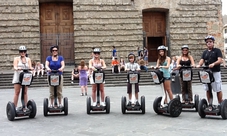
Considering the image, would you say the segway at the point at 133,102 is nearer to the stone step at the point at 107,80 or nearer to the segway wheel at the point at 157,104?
the segway wheel at the point at 157,104

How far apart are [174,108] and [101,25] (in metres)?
16.4

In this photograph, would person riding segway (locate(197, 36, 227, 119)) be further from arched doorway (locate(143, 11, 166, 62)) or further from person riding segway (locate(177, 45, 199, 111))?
arched doorway (locate(143, 11, 166, 62))

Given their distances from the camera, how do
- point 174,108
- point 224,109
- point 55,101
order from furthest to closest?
point 55,101 → point 174,108 → point 224,109

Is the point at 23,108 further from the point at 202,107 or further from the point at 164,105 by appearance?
the point at 202,107

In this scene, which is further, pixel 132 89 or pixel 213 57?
pixel 132 89

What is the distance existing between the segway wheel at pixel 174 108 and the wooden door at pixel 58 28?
1681 cm

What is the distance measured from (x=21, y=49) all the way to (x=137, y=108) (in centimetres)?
345

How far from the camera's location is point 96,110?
9070 millimetres

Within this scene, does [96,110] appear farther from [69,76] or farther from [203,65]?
[69,76]

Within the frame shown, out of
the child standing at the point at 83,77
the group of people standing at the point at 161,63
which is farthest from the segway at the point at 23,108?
the child standing at the point at 83,77

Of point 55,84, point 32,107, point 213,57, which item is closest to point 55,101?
point 55,84

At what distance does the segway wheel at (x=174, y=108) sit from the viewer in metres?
8.23

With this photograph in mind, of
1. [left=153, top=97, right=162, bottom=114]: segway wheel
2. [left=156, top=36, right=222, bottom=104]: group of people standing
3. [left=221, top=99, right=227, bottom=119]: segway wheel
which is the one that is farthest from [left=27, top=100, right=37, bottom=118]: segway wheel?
[left=221, top=99, right=227, bottom=119]: segway wheel

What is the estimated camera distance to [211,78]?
7832 mm
